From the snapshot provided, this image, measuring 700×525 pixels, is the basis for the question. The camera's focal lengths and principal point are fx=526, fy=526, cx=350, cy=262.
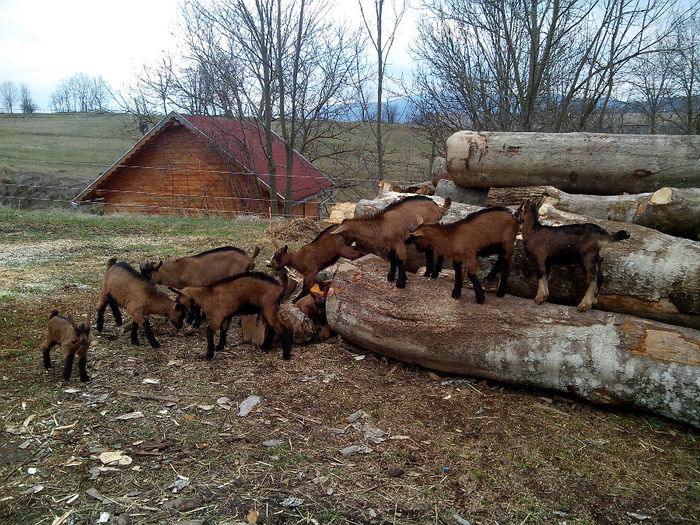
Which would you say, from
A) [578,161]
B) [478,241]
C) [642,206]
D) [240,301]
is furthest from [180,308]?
[578,161]

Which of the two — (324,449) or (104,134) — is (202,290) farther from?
(104,134)

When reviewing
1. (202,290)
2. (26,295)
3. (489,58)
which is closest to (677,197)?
(202,290)

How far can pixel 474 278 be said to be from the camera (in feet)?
18.1

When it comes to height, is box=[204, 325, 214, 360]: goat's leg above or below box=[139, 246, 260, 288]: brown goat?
below

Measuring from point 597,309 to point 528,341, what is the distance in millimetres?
948

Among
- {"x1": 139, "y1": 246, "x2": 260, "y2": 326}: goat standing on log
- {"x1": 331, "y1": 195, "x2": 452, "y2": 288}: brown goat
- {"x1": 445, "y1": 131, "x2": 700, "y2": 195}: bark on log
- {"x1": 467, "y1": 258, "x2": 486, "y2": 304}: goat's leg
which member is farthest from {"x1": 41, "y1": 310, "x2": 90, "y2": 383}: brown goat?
{"x1": 445, "y1": 131, "x2": 700, "y2": 195}: bark on log

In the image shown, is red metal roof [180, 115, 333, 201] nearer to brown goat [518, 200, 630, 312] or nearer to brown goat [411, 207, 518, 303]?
brown goat [411, 207, 518, 303]

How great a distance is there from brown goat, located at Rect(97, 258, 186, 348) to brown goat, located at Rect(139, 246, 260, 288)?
0.53m

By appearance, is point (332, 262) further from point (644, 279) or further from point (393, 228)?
point (644, 279)

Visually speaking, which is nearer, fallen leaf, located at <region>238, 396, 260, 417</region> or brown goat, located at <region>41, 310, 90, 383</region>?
fallen leaf, located at <region>238, 396, 260, 417</region>

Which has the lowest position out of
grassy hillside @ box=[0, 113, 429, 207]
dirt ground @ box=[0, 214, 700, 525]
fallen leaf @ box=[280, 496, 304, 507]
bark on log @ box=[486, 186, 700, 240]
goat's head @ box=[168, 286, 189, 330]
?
fallen leaf @ box=[280, 496, 304, 507]

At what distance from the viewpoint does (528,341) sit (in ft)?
16.5

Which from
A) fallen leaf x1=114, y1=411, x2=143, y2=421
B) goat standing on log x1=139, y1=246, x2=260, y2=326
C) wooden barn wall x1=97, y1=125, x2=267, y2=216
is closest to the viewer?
fallen leaf x1=114, y1=411, x2=143, y2=421

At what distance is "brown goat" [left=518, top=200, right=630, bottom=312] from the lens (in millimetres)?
5172
